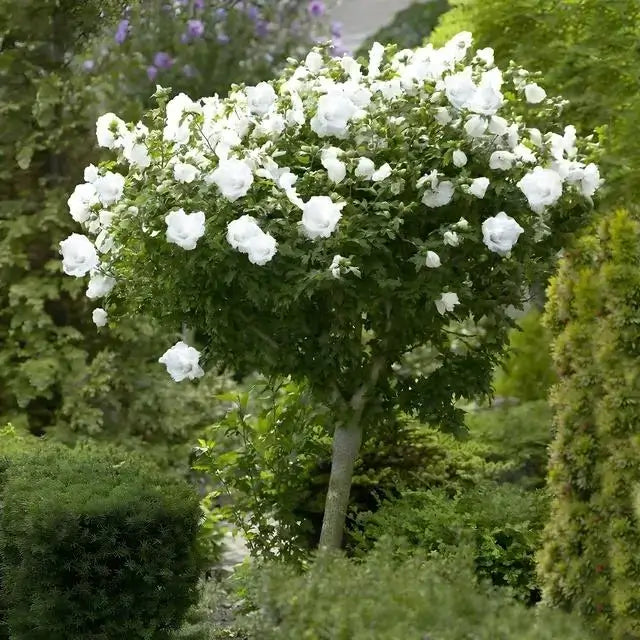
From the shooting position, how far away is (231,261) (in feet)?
11.6

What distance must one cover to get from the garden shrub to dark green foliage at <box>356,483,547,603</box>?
895 mm

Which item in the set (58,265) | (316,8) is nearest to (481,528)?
(58,265)

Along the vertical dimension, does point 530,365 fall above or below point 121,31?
below

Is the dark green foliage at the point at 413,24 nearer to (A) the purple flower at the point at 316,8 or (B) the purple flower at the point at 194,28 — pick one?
(A) the purple flower at the point at 316,8

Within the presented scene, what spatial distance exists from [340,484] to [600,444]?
1264mm

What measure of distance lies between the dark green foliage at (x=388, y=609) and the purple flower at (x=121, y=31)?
507 cm

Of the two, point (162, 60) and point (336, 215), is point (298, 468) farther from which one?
point (162, 60)

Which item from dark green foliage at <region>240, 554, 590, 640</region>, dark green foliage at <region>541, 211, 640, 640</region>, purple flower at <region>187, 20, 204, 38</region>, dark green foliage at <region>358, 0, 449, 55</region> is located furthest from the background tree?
dark green foliage at <region>358, 0, 449, 55</region>

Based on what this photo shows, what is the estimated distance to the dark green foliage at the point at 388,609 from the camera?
8.25ft

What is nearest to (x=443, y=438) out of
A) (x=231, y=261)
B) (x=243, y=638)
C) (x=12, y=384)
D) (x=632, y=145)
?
(x=243, y=638)

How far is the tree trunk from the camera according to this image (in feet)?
14.3

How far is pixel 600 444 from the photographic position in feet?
11.8

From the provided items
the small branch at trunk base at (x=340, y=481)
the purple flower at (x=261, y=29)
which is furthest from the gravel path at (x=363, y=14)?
the small branch at trunk base at (x=340, y=481)

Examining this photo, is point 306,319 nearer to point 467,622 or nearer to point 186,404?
point 467,622
